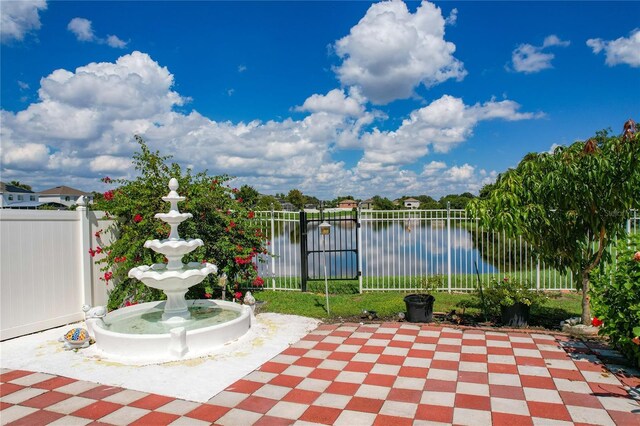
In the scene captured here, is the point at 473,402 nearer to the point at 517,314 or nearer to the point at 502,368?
the point at 502,368

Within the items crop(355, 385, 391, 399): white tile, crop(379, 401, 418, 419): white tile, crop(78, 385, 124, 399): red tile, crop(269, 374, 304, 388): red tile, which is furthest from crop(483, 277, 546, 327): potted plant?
crop(78, 385, 124, 399): red tile

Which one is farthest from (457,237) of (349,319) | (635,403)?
(635,403)

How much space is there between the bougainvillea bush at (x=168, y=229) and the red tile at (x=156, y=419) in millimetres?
3722

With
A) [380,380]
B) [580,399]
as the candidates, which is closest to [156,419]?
[380,380]

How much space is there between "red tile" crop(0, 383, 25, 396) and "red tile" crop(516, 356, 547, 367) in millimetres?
5138

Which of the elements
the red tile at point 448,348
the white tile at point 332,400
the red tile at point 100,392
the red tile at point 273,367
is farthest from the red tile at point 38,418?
the red tile at point 448,348

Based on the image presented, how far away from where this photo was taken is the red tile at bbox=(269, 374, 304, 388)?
4055mm

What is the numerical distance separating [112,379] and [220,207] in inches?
166

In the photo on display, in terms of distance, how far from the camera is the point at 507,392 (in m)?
3.79

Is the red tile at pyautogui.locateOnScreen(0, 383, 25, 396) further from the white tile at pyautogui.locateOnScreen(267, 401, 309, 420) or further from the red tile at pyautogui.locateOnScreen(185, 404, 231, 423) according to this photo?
the white tile at pyautogui.locateOnScreen(267, 401, 309, 420)

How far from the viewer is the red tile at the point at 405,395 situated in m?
3.67

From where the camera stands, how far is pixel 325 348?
17.0 feet

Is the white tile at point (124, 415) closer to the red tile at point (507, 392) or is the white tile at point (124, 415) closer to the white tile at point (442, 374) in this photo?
the white tile at point (442, 374)

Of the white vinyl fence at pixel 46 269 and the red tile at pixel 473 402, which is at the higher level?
the white vinyl fence at pixel 46 269
